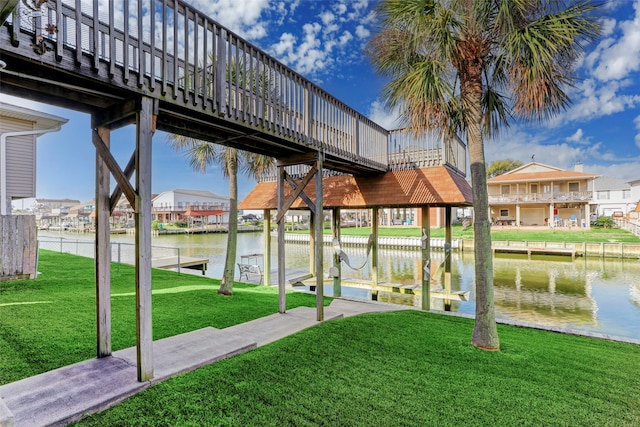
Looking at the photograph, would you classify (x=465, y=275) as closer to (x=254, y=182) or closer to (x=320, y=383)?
(x=254, y=182)

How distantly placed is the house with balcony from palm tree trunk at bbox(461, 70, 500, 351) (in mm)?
29549

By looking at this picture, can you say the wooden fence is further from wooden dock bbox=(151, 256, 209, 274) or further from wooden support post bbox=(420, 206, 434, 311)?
wooden support post bbox=(420, 206, 434, 311)

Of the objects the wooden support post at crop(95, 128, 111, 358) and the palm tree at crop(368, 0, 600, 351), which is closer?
the wooden support post at crop(95, 128, 111, 358)

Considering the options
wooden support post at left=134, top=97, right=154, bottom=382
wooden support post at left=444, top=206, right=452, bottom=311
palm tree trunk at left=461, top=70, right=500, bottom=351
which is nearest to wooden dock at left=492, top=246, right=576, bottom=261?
wooden support post at left=444, top=206, right=452, bottom=311

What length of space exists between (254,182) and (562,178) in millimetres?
31312

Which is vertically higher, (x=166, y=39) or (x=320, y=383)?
(x=166, y=39)

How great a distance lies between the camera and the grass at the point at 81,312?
3725 millimetres

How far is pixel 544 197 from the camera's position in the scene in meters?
28.8

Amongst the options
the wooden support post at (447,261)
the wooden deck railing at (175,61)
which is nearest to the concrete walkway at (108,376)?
the wooden deck railing at (175,61)

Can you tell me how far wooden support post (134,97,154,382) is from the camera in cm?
311

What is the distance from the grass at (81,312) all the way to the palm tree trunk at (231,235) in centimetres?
30

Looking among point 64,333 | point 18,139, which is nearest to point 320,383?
point 64,333

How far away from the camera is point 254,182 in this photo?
10.4 m

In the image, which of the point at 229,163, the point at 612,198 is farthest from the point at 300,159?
the point at 612,198
